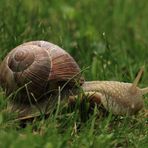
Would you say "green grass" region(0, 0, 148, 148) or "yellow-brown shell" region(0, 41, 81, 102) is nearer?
"green grass" region(0, 0, 148, 148)

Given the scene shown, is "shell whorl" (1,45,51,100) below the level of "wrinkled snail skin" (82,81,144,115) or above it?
above

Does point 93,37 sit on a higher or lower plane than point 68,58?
lower

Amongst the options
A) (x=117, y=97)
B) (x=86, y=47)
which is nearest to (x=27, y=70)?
(x=117, y=97)

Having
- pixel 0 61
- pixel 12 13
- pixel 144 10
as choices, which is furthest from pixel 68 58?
pixel 144 10

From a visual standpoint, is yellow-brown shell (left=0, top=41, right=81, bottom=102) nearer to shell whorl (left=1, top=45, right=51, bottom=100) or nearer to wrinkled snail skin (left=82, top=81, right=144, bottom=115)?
shell whorl (left=1, top=45, right=51, bottom=100)

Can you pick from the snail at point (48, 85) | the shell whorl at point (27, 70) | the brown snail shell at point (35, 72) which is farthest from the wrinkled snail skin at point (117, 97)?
the shell whorl at point (27, 70)

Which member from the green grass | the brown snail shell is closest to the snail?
the brown snail shell

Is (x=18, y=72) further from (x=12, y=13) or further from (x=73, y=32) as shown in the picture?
(x=73, y=32)

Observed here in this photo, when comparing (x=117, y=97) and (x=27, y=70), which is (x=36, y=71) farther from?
(x=117, y=97)
